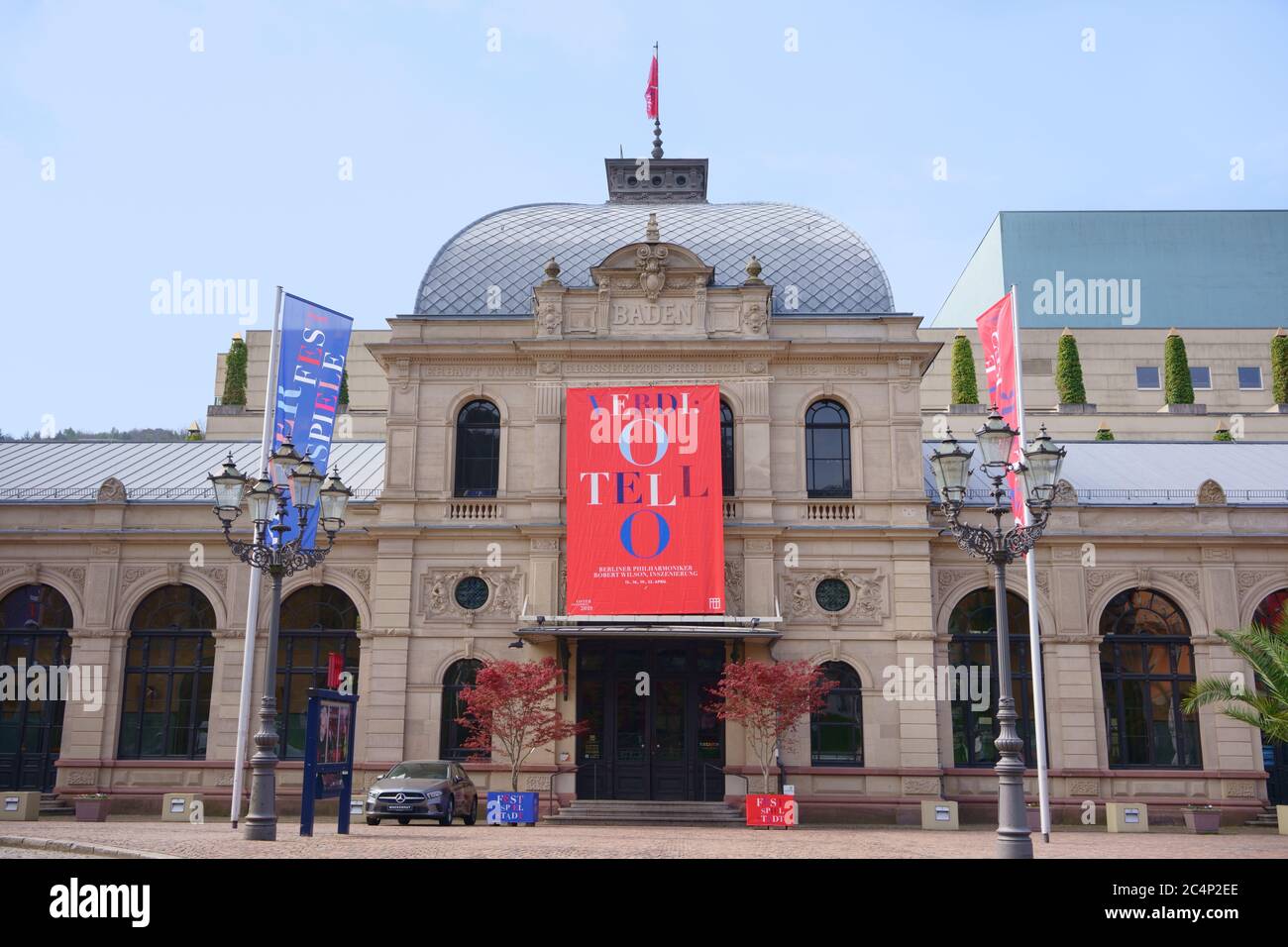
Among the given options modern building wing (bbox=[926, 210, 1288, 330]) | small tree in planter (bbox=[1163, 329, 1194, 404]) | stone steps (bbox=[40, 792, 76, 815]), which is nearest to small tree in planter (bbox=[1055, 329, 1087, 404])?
small tree in planter (bbox=[1163, 329, 1194, 404])

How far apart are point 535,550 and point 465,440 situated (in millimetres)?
3959

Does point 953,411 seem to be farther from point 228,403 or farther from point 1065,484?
point 228,403

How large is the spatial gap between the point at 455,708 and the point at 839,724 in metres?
10.0

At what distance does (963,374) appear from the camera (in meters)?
65.4

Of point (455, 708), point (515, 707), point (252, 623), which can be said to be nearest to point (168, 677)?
point (252, 623)

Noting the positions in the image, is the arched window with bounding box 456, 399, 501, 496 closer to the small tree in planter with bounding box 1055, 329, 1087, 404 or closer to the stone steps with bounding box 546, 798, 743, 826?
the stone steps with bounding box 546, 798, 743, 826

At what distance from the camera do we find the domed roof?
3584cm

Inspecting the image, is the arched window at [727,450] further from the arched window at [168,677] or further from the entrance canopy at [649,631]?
the arched window at [168,677]

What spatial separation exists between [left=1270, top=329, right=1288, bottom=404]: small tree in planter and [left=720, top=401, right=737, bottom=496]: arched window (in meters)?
42.9

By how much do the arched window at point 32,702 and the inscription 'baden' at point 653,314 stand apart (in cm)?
1737

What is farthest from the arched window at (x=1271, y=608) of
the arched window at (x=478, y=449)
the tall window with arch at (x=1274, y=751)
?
the arched window at (x=478, y=449)

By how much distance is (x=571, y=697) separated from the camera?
3189 cm

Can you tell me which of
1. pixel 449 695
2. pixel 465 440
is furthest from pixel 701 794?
pixel 465 440
